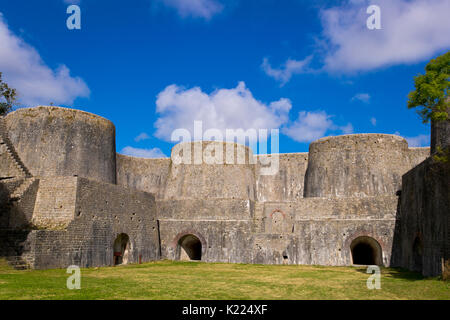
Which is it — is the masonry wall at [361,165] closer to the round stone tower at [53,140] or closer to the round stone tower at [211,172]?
the round stone tower at [211,172]

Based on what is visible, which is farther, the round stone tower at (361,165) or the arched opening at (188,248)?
the round stone tower at (361,165)

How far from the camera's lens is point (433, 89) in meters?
14.7

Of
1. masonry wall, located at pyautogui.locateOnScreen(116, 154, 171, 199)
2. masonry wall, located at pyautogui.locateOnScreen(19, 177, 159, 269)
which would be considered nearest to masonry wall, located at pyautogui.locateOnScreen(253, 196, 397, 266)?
masonry wall, located at pyautogui.locateOnScreen(19, 177, 159, 269)

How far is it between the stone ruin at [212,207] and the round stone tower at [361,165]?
0.08m

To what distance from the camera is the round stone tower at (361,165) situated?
29062mm

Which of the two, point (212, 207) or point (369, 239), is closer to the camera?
point (369, 239)

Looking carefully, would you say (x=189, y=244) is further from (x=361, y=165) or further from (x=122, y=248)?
(x=361, y=165)

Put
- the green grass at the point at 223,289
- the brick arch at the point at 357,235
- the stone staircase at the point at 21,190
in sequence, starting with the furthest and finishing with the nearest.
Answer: the brick arch at the point at 357,235, the stone staircase at the point at 21,190, the green grass at the point at 223,289

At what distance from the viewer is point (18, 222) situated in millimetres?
19078

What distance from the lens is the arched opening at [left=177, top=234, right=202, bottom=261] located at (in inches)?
1095

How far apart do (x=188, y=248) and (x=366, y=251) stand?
12.8 m

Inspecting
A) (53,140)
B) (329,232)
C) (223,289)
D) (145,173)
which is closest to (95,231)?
(53,140)

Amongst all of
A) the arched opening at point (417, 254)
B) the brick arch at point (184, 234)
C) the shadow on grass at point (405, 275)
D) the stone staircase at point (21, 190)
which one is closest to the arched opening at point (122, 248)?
the brick arch at point (184, 234)

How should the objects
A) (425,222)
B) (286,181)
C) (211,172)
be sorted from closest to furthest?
1. (425,222)
2. (211,172)
3. (286,181)
